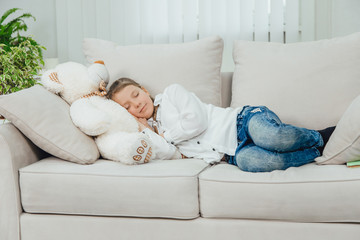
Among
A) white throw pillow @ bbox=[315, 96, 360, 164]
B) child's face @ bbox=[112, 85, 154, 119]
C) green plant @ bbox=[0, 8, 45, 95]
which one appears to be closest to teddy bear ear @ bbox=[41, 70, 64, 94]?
child's face @ bbox=[112, 85, 154, 119]

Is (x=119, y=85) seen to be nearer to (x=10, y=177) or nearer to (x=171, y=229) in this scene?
(x=10, y=177)

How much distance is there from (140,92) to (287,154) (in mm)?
706

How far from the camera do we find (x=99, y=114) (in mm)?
1646

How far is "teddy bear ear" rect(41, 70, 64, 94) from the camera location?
178 centimetres

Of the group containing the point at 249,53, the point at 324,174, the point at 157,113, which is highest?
the point at 249,53

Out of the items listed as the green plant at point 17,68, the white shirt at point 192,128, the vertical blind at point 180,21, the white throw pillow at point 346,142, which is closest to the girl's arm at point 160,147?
the white shirt at point 192,128

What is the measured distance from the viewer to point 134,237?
149cm

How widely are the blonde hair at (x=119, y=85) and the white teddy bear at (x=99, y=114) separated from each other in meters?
0.04

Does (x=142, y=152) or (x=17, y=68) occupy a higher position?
(x=17, y=68)

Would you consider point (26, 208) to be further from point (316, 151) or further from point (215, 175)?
point (316, 151)

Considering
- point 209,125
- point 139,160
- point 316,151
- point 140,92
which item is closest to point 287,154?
point 316,151

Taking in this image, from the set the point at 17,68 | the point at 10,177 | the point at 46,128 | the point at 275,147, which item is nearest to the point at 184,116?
the point at 275,147

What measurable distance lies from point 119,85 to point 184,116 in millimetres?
335

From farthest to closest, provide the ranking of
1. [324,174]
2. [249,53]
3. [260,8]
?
[260,8], [249,53], [324,174]
